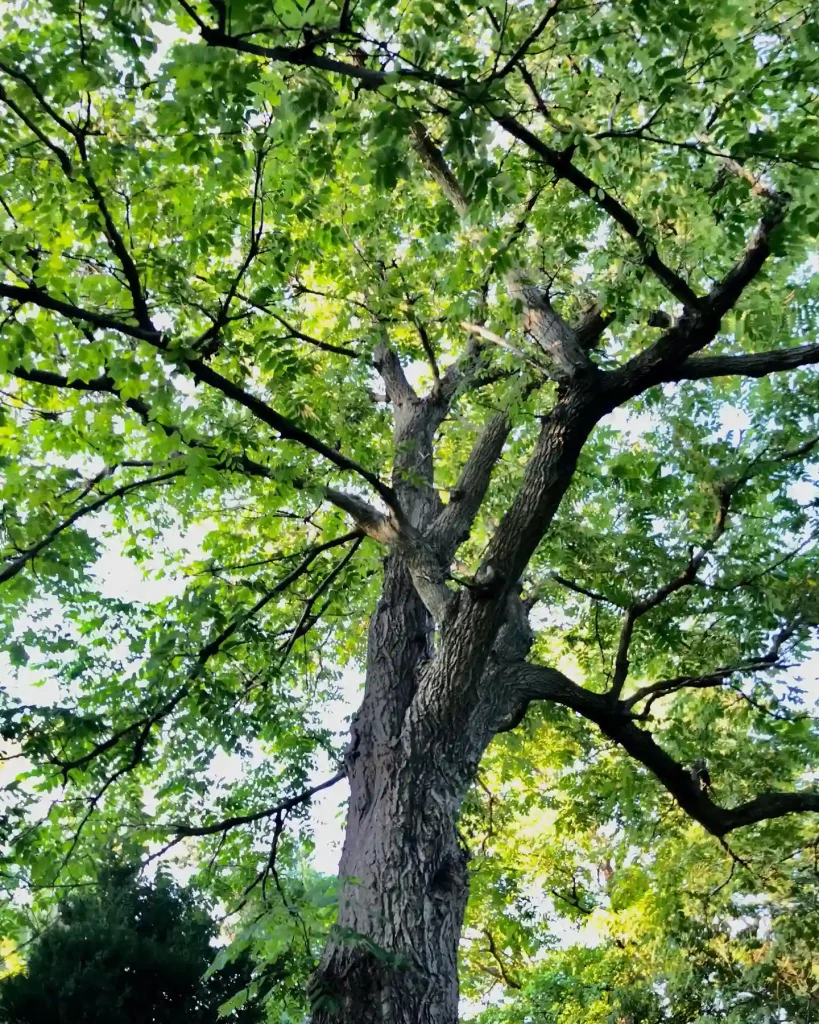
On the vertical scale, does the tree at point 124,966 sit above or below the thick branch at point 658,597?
below

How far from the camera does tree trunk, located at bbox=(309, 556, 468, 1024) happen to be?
140 inches

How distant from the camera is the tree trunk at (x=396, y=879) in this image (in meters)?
3.56

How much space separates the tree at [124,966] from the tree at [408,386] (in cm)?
324

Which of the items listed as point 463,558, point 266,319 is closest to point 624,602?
point 463,558

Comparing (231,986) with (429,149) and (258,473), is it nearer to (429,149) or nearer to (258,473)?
(258,473)

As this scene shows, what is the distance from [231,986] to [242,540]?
5.17 m

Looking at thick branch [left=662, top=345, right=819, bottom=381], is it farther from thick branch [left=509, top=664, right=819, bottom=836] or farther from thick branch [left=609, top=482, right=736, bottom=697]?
thick branch [left=509, top=664, right=819, bottom=836]

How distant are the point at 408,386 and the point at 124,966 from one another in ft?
22.1

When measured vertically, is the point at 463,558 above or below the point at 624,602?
above

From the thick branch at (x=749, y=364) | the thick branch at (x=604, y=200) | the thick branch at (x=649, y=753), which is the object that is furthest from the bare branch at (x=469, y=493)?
the thick branch at (x=604, y=200)

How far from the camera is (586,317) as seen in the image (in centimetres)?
589

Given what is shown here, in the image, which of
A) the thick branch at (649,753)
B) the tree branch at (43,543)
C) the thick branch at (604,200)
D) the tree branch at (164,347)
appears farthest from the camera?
the thick branch at (649,753)

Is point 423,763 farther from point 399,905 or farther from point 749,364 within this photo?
point 749,364

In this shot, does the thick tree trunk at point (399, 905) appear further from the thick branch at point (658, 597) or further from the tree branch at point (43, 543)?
the tree branch at point (43, 543)
